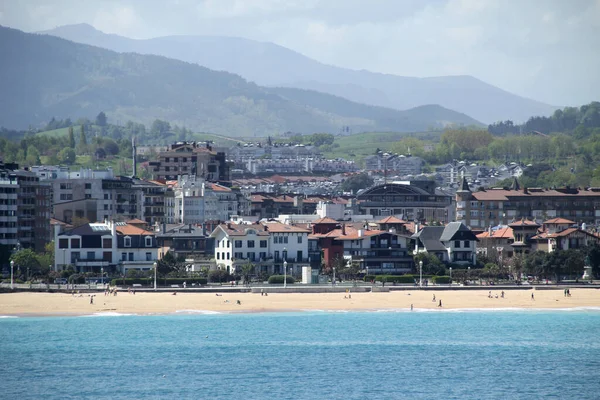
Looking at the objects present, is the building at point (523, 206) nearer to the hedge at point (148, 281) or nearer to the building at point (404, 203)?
the building at point (404, 203)

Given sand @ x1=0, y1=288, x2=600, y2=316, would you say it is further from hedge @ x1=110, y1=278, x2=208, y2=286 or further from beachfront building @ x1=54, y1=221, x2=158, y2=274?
beachfront building @ x1=54, y1=221, x2=158, y2=274

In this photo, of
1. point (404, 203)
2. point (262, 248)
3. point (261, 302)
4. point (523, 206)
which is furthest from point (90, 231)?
point (404, 203)

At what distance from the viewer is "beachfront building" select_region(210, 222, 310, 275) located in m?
113

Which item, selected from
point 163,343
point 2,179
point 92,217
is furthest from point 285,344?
point 92,217

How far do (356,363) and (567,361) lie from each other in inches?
438

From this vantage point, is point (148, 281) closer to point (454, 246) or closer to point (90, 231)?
point (90, 231)

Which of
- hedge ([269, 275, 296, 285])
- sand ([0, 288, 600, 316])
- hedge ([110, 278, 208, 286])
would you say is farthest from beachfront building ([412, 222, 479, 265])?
hedge ([110, 278, 208, 286])

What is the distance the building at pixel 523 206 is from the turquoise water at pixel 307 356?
81.2m

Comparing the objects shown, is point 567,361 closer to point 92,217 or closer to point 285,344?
point 285,344

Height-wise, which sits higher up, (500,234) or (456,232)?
(500,234)

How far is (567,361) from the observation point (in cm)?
6888

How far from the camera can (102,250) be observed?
357 ft

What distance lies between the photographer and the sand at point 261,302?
287 feet

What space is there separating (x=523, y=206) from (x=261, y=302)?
87874 millimetres
